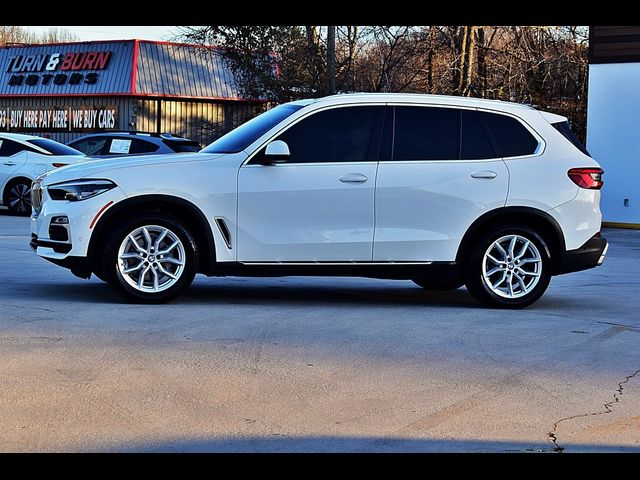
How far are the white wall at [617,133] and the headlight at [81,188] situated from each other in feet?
48.1

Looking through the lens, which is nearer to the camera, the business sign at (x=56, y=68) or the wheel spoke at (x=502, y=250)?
the wheel spoke at (x=502, y=250)

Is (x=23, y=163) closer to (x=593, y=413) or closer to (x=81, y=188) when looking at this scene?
(x=81, y=188)

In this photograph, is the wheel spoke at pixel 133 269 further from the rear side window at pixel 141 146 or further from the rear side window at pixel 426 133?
the rear side window at pixel 141 146

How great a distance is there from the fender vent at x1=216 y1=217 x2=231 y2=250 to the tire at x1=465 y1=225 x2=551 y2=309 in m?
2.10

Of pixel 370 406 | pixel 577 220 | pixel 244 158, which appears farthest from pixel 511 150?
pixel 370 406

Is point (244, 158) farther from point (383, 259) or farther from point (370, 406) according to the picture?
point (370, 406)

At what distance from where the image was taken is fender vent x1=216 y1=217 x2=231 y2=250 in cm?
942

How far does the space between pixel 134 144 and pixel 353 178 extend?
1235cm

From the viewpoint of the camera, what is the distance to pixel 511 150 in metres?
9.94

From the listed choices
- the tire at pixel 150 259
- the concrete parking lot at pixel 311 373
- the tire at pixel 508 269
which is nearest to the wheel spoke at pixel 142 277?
the tire at pixel 150 259

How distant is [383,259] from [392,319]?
0.77 m

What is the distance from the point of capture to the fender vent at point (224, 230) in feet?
30.9

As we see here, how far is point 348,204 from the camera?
9508 mm
